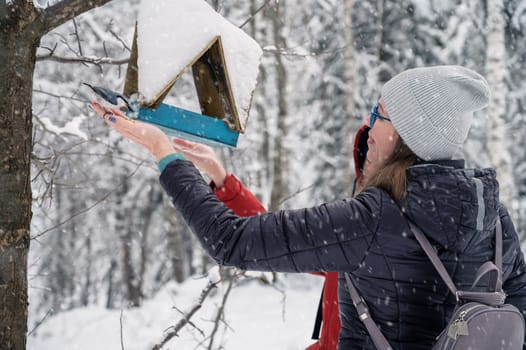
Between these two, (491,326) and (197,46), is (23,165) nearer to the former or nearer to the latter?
(197,46)

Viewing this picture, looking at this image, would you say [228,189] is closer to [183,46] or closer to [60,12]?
[183,46]

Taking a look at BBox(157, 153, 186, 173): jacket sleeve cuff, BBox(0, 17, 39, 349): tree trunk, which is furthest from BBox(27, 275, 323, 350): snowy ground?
BBox(157, 153, 186, 173): jacket sleeve cuff

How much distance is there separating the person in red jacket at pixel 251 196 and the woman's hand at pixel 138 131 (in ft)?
1.07

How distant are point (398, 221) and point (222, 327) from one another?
268 inches

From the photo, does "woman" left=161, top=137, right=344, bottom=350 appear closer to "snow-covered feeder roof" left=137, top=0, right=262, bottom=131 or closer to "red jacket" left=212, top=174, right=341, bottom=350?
"red jacket" left=212, top=174, right=341, bottom=350

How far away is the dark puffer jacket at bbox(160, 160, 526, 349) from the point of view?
1.59 metres

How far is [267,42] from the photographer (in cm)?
985

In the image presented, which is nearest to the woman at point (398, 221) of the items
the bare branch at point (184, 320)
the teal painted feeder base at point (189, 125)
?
the teal painted feeder base at point (189, 125)

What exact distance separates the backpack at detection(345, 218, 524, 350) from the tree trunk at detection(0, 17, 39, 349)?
1198mm

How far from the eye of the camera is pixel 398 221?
62.8 inches

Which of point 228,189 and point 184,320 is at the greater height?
point 228,189

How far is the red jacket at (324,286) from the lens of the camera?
2.07m

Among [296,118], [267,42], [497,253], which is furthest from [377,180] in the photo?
[296,118]

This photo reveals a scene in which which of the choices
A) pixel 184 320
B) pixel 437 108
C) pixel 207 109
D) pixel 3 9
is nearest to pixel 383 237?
pixel 437 108
